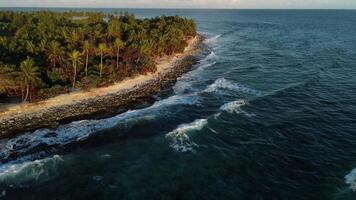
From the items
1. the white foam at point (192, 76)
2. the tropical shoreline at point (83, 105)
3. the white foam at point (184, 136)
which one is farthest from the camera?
the white foam at point (192, 76)

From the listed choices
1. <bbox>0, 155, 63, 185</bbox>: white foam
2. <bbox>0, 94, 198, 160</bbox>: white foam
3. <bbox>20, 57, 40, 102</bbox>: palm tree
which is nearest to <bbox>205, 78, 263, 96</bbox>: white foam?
<bbox>0, 94, 198, 160</bbox>: white foam

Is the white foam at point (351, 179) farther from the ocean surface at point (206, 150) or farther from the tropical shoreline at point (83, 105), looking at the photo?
the tropical shoreline at point (83, 105)

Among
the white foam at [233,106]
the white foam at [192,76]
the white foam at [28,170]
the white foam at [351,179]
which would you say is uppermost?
the white foam at [192,76]

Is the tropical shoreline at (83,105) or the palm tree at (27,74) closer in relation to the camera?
the tropical shoreline at (83,105)

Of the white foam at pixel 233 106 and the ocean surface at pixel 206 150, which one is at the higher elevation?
the white foam at pixel 233 106

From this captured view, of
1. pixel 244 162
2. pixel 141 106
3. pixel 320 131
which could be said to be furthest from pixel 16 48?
pixel 320 131

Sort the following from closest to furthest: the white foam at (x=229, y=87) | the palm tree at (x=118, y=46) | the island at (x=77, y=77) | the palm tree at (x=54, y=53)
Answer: the island at (x=77, y=77), the palm tree at (x=54, y=53), the white foam at (x=229, y=87), the palm tree at (x=118, y=46)

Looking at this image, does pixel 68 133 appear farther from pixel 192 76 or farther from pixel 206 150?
pixel 192 76

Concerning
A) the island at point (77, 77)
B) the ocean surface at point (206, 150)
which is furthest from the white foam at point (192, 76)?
the island at point (77, 77)
